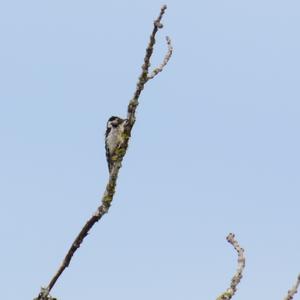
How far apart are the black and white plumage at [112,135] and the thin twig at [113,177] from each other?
7.2 inches

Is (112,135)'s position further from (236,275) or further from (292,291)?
(292,291)

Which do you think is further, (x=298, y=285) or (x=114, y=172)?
(x=114, y=172)

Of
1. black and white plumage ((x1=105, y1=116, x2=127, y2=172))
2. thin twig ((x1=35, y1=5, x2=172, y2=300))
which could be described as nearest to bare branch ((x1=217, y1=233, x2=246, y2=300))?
thin twig ((x1=35, y1=5, x2=172, y2=300))

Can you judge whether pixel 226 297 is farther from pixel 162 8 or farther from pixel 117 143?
pixel 162 8

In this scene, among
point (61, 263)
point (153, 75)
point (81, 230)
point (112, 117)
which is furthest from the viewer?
point (112, 117)

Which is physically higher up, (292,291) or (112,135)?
(112,135)

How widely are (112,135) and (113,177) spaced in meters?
1.35

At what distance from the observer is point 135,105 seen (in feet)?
14.1

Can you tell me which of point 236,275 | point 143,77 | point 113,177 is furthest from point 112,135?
point 236,275

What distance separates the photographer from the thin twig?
3.56m

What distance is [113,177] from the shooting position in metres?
4.43

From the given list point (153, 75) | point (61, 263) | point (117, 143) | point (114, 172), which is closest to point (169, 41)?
point (153, 75)

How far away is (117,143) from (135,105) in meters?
0.75

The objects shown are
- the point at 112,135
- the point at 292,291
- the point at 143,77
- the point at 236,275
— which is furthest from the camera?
the point at 112,135
